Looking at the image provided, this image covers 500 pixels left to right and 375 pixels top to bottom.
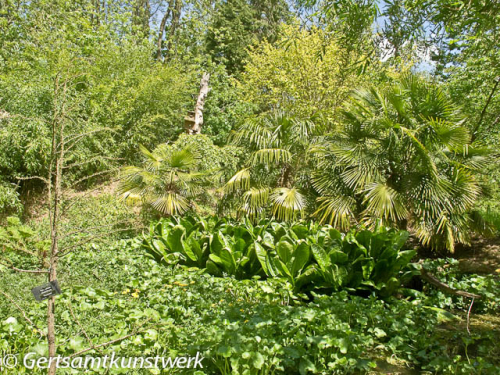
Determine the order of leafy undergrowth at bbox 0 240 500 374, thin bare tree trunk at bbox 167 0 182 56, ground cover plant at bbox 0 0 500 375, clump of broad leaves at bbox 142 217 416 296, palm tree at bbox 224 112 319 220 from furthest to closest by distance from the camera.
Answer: thin bare tree trunk at bbox 167 0 182 56 → palm tree at bbox 224 112 319 220 → clump of broad leaves at bbox 142 217 416 296 → ground cover plant at bbox 0 0 500 375 → leafy undergrowth at bbox 0 240 500 374

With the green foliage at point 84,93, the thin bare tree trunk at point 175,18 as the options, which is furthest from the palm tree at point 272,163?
the thin bare tree trunk at point 175,18

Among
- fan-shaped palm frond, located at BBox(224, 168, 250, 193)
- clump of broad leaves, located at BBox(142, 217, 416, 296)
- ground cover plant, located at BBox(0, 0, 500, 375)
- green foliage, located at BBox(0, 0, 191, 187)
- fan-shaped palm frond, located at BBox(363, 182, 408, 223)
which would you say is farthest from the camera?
green foliage, located at BBox(0, 0, 191, 187)

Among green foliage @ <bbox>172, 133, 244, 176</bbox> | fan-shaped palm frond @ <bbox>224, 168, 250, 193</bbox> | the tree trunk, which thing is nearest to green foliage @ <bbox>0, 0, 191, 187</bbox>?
the tree trunk

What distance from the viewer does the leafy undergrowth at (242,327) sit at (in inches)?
109

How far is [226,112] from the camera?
45.1 ft

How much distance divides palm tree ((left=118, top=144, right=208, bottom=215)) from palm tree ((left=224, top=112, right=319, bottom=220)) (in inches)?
36.8

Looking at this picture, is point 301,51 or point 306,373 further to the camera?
point 301,51

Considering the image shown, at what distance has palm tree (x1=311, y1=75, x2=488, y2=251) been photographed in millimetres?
5594

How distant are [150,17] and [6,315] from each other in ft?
63.3

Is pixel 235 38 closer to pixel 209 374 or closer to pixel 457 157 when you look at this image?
pixel 457 157

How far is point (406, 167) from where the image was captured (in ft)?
19.9

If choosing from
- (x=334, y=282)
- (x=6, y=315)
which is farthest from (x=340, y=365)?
(x=6, y=315)

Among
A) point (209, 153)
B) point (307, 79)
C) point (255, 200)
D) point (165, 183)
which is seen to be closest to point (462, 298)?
point (255, 200)

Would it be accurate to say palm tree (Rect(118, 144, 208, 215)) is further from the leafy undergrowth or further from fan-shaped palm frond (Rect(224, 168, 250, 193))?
the leafy undergrowth
